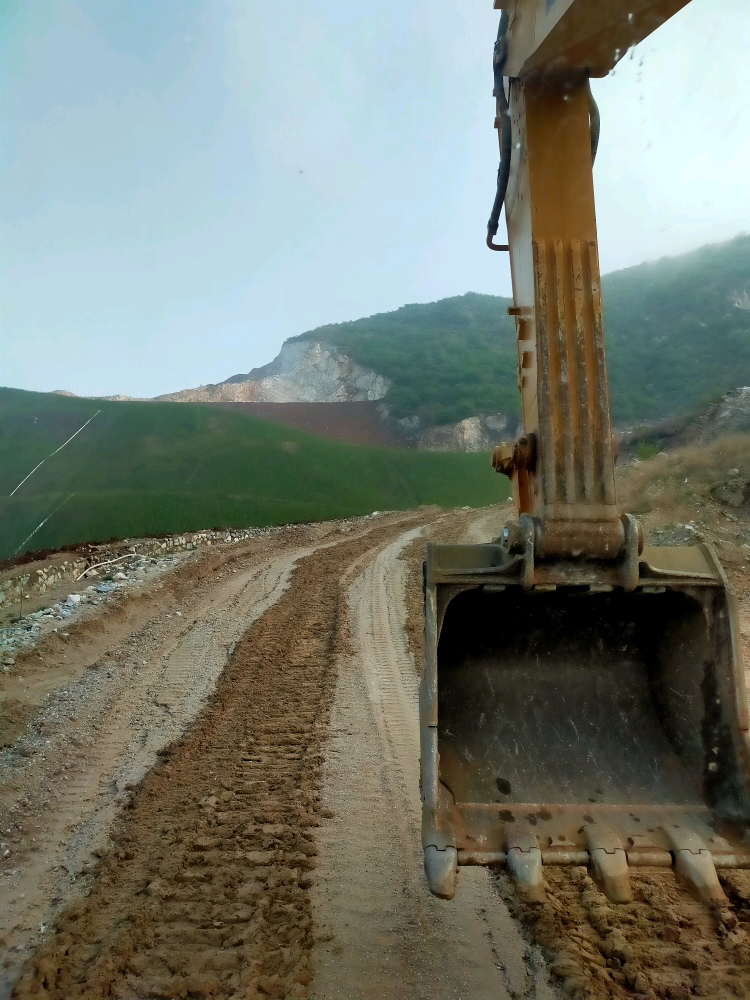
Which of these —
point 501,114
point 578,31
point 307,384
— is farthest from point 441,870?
point 307,384

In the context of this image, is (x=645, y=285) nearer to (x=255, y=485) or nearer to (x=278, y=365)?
(x=278, y=365)

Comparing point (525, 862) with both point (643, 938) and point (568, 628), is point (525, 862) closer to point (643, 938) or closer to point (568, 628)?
point (643, 938)

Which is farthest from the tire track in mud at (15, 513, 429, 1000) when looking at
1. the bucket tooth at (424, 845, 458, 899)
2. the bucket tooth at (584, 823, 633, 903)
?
the bucket tooth at (584, 823, 633, 903)

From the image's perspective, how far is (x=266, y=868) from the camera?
3316 mm

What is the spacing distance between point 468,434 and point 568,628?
46518 mm

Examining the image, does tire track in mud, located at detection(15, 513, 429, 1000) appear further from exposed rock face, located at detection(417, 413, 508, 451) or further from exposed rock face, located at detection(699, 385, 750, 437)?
exposed rock face, located at detection(417, 413, 508, 451)

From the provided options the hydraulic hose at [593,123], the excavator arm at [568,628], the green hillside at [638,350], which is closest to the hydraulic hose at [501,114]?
the excavator arm at [568,628]

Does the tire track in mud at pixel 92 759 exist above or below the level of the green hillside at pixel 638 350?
below

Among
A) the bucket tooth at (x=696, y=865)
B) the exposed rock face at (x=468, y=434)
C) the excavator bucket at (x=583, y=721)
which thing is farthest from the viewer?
the exposed rock face at (x=468, y=434)

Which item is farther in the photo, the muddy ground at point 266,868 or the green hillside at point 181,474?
the green hillside at point 181,474

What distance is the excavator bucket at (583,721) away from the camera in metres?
2.27

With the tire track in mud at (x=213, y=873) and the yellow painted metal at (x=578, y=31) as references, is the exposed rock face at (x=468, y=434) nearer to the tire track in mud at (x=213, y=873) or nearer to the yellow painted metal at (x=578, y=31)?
the tire track in mud at (x=213, y=873)

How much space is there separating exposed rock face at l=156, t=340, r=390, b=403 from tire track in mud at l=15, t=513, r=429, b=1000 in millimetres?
55635

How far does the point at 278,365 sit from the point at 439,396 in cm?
2757
